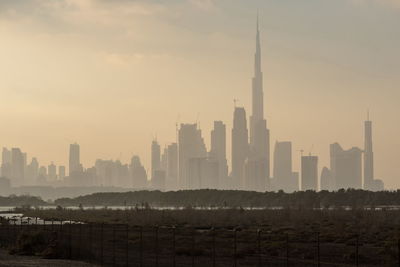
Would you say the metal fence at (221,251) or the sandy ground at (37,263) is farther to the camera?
the metal fence at (221,251)

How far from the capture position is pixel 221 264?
3862 cm

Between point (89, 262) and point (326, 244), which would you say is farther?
point (326, 244)

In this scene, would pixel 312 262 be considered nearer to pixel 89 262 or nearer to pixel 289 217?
pixel 89 262

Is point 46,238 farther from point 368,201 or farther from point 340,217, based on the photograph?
point 368,201

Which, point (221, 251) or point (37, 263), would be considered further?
point (221, 251)

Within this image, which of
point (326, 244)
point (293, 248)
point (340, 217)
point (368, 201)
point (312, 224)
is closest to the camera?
point (293, 248)

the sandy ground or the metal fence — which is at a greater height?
the metal fence

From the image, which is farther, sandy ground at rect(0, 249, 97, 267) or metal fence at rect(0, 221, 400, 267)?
metal fence at rect(0, 221, 400, 267)

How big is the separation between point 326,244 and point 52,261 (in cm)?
2032

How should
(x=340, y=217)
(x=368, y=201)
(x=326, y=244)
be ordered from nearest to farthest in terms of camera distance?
1. (x=326, y=244)
2. (x=340, y=217)
3. (x=368, y=201)

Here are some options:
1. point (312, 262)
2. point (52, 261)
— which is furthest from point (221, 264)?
point (52, 261)

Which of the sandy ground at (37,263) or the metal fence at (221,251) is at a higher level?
the metal fence at (221,251)

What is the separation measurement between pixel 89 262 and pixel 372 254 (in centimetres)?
1631

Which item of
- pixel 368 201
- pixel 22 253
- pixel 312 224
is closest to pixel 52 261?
pixel 22 253
